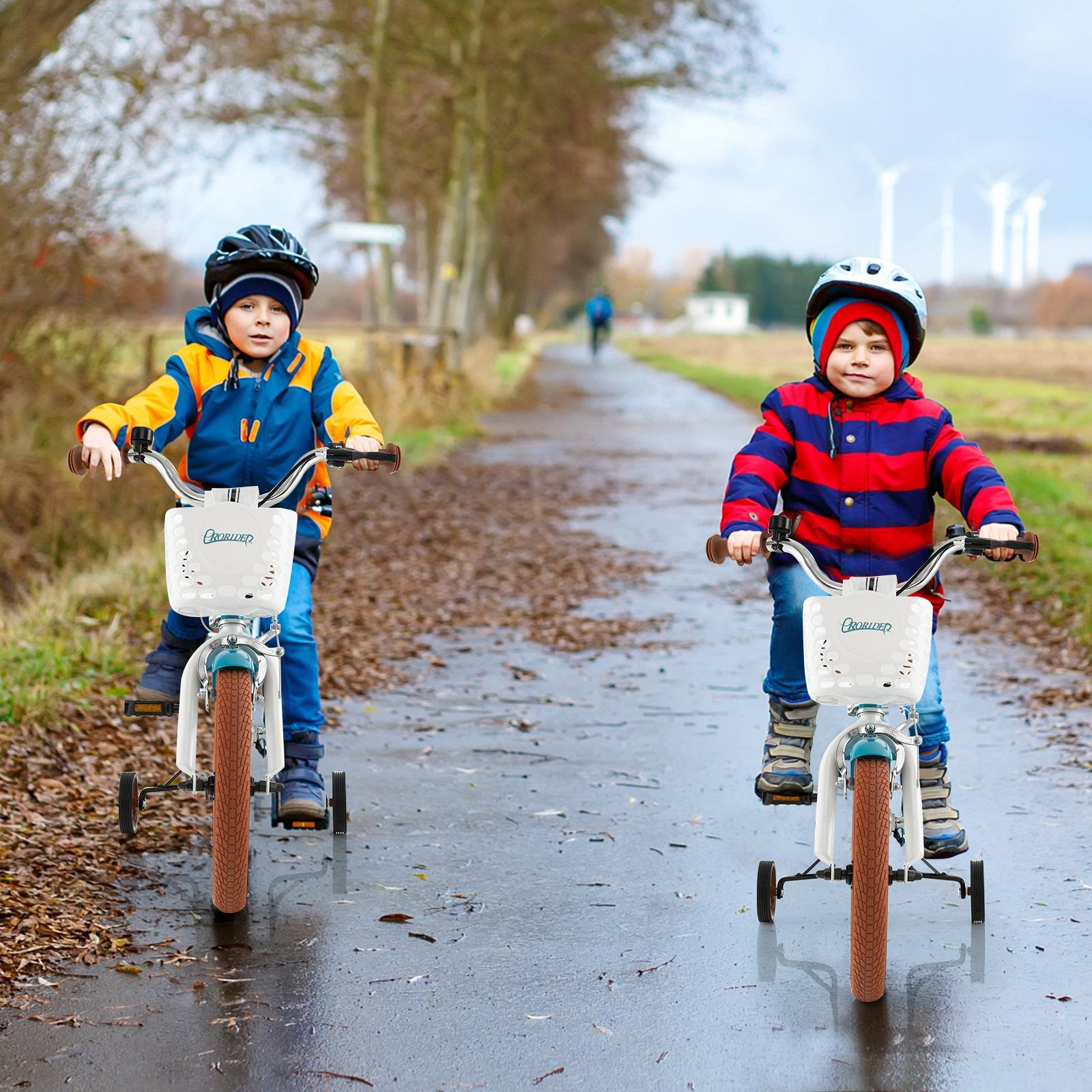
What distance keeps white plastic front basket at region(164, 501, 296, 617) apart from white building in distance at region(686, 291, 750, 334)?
167 m

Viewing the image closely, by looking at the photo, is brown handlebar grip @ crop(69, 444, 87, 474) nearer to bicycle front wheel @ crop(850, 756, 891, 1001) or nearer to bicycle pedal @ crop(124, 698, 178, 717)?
bicycle pedal @ crop(124, 698, 178, 717)

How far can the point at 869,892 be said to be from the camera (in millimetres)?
3936

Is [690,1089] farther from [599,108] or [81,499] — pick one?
[599,108]

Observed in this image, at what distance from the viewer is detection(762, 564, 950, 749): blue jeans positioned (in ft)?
15.4

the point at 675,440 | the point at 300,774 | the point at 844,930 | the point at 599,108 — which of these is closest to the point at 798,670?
the point at 844,930

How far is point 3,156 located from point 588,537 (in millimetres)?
5020

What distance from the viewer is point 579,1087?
139 inches

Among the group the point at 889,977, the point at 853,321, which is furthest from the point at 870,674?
the point at 853,321

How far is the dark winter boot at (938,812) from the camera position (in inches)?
183

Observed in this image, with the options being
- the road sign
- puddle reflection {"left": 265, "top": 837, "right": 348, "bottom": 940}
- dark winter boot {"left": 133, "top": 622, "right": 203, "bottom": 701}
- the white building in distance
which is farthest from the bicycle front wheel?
the white building in distance

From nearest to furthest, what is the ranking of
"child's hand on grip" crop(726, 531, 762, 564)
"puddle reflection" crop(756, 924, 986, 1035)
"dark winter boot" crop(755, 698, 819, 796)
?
1. "puddle reflection" crop(756, 924, 986, 1035)
2. "child's hand on grip" crop(726, 531, 762, 564)
3. "dark winter boot" crop(755, 698, 819, 796)

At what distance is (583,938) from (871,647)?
1165mm

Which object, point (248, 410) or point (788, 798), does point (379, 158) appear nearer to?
point (248, 410)

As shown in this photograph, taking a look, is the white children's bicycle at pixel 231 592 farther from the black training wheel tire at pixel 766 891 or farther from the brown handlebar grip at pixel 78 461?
the black training wheel tire at pixel 766 891
